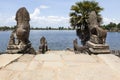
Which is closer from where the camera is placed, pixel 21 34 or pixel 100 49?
pixel 100 49

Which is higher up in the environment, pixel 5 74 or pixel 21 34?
pixel 21 34

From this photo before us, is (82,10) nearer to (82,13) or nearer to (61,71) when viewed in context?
(82,13)

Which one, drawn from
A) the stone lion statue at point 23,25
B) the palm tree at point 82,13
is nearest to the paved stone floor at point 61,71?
the stone lion statue at point 23,25

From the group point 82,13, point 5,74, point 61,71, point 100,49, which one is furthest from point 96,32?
point 82,13

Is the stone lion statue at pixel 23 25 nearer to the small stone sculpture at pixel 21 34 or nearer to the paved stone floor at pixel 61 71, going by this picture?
the small stone sculpture at pixel 21 34

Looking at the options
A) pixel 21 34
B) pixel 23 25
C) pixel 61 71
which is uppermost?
pixel 23 25

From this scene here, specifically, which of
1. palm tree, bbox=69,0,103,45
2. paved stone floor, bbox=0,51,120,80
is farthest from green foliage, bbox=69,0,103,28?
paved stone floor, bbox=0,51,120,80

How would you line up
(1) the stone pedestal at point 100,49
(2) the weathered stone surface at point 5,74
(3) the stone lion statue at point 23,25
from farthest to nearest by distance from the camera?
1. (3) the stone lion statue at point 23,25
2. (1) the stone pedestal at point 100,49
3. (2) the weathered stone surface at point 5,74

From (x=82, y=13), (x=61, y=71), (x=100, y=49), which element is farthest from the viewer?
(x=82, y=13)

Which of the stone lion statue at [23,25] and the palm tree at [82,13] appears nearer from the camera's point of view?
the stone lion statue at [23,25]

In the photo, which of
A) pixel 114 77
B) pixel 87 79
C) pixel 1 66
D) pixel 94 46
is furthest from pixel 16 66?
pixel 94 46

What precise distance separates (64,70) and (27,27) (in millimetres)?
5984

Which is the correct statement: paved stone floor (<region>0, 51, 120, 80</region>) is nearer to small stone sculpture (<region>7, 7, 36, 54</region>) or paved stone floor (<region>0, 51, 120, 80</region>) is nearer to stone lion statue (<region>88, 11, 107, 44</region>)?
small stone sculpture (<region>7, 7, 36, 54</region>)

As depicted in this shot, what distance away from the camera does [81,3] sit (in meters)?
37.0
